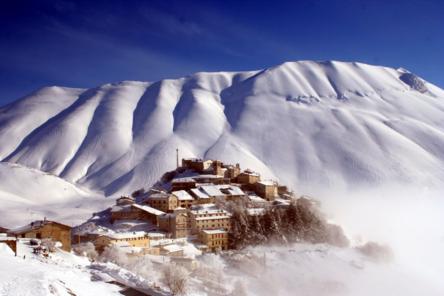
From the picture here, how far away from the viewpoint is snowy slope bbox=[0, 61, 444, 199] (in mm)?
119688

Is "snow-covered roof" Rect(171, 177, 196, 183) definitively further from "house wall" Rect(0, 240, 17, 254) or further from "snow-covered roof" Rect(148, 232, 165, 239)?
"house wall" Rect(0, 240, 17, 254)

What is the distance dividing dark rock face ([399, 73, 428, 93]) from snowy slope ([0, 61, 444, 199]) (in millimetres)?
662

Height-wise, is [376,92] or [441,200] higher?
[376,92]

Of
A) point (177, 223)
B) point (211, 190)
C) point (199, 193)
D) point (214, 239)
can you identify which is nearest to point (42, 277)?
point (177, 223)

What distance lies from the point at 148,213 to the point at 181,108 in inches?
4344

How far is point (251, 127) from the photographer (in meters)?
142

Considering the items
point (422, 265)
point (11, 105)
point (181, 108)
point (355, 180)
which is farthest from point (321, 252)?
point (11, 105)

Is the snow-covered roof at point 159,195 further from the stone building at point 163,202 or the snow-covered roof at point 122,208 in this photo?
the snow-covered roof at point 122,208

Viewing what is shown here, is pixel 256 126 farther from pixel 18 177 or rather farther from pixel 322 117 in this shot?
pixel 18 177

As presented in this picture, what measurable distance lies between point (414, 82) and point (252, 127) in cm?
7585

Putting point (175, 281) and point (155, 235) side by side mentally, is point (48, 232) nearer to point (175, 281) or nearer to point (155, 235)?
point (175, 281)

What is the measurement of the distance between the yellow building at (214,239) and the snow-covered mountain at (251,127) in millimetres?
57053

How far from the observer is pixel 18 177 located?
326 feet

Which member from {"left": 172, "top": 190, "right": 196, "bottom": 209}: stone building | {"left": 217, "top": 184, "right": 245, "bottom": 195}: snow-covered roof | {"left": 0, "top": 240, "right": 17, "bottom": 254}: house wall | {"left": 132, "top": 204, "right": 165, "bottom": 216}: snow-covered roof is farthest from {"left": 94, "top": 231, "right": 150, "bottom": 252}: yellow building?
{"left": 0, "top": 240, "right": 17, "bottom": 254}: house wall
